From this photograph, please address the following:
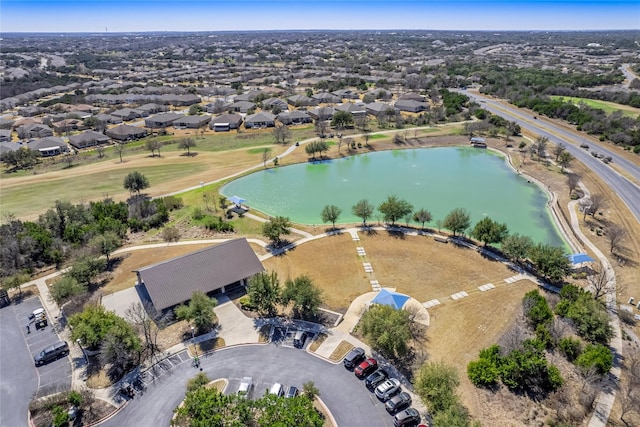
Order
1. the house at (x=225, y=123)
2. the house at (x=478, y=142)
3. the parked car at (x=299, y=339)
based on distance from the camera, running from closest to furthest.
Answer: the parked car at (x=299, y=339) → the house at (x=478, y=142) → the house at (x=225, y=123)

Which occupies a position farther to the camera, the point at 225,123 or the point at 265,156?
the point at 225,123

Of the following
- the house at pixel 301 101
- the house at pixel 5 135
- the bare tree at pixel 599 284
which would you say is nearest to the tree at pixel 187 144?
the house at pixel 5 135

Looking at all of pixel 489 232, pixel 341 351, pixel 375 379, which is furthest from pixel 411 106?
pixel 375 379

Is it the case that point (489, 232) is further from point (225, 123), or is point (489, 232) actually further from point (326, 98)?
point (326, 98)

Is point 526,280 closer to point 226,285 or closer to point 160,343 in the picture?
point 226,285

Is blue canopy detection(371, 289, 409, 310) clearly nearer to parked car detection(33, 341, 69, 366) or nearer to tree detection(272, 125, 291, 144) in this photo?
parked car detection(33, 341, 69, 366)

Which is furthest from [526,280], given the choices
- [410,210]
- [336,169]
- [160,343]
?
[336,169]

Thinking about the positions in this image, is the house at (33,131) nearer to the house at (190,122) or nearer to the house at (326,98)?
the house at (190,122)
